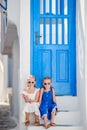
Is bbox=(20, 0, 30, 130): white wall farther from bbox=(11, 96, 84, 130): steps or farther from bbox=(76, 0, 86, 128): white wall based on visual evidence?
bbox=(76, 0, 86, 128): white wall

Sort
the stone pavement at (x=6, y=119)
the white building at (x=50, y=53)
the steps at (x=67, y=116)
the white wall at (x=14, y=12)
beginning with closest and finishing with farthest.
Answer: the steps at (x=67, y=116) → the white building at (x=50, y=53) → the stone pavement at (x=6, y=119) → the white wall at (x=14, y=12)

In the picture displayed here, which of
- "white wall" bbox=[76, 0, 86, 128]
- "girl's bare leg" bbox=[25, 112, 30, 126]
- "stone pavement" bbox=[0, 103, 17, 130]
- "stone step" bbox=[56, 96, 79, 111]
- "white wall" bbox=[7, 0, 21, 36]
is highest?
"white wall" bbox=[7, 0, 21, 36]

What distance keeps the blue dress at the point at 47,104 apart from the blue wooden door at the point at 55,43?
0.41 m

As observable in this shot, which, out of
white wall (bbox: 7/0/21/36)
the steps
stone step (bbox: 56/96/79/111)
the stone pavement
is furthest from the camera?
white wall (bbox: 7/0/21/36)

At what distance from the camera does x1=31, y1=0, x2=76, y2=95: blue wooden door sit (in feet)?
19.2

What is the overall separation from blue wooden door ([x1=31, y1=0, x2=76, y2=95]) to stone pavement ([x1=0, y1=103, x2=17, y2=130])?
0.81 metres

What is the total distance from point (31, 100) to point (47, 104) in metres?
0.28

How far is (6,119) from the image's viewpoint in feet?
20.0

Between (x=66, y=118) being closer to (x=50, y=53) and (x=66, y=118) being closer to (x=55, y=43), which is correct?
(x=50, y=53)

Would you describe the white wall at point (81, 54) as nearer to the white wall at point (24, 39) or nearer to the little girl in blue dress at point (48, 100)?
the little girl in blue dress at point (48, 100)

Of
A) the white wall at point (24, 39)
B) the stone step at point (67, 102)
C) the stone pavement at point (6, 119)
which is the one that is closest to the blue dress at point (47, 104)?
the stone step at point (67, 102)

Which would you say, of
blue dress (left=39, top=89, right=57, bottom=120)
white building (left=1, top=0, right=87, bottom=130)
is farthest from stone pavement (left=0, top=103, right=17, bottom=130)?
blue dress (left=39, top=89, right=57, bottom=120)

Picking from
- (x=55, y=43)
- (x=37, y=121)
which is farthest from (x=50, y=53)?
(x=37, y=121)

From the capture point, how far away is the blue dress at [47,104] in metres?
5.38
